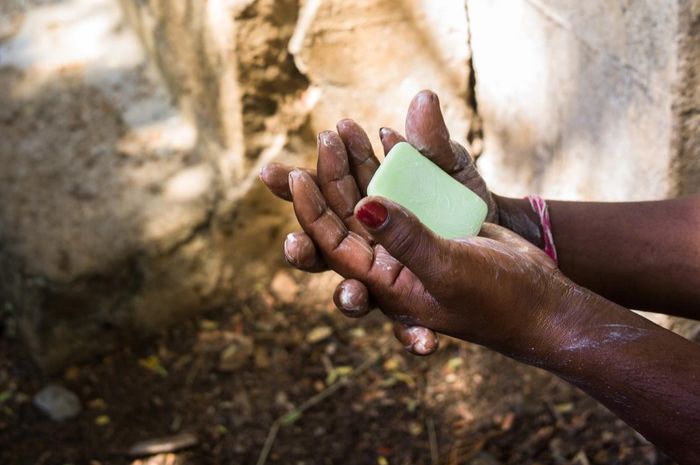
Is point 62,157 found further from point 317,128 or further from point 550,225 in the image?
point 550,225

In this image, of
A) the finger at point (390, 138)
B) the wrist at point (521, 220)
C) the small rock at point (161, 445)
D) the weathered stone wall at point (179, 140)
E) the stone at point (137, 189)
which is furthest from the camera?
the stone at point (137, 189)

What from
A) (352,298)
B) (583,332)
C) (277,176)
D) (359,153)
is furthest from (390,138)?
(583,332)

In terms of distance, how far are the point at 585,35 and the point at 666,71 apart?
Result: 0.31 meters

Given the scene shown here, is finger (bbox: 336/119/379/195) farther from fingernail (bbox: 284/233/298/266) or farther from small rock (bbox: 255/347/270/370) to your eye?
small rock (bbox: 255/347/270/370)

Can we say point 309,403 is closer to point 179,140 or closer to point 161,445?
point 161,445

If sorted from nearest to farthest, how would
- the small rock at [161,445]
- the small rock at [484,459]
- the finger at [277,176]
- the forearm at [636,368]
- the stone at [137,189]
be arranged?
the forearm at [636,368] → the finger at [277,176] → the small rock at [484,459] → the small rock at [161,445] → the stone at [137,189]

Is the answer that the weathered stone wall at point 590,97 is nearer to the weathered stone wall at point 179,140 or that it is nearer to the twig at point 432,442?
the weathered stone wall at point 179,140

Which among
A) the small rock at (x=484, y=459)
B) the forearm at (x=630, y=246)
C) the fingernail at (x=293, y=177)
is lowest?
the small rock at (x=484, y=459)

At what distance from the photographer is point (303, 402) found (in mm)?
2787

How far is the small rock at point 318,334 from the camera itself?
299 cm

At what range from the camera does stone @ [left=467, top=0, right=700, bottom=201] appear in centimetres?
190

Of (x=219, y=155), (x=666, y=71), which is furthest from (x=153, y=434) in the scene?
(x=666, y=71)

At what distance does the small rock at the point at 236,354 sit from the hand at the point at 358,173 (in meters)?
1.36

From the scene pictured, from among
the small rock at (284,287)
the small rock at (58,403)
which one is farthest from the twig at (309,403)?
the small rock at (58,403)
